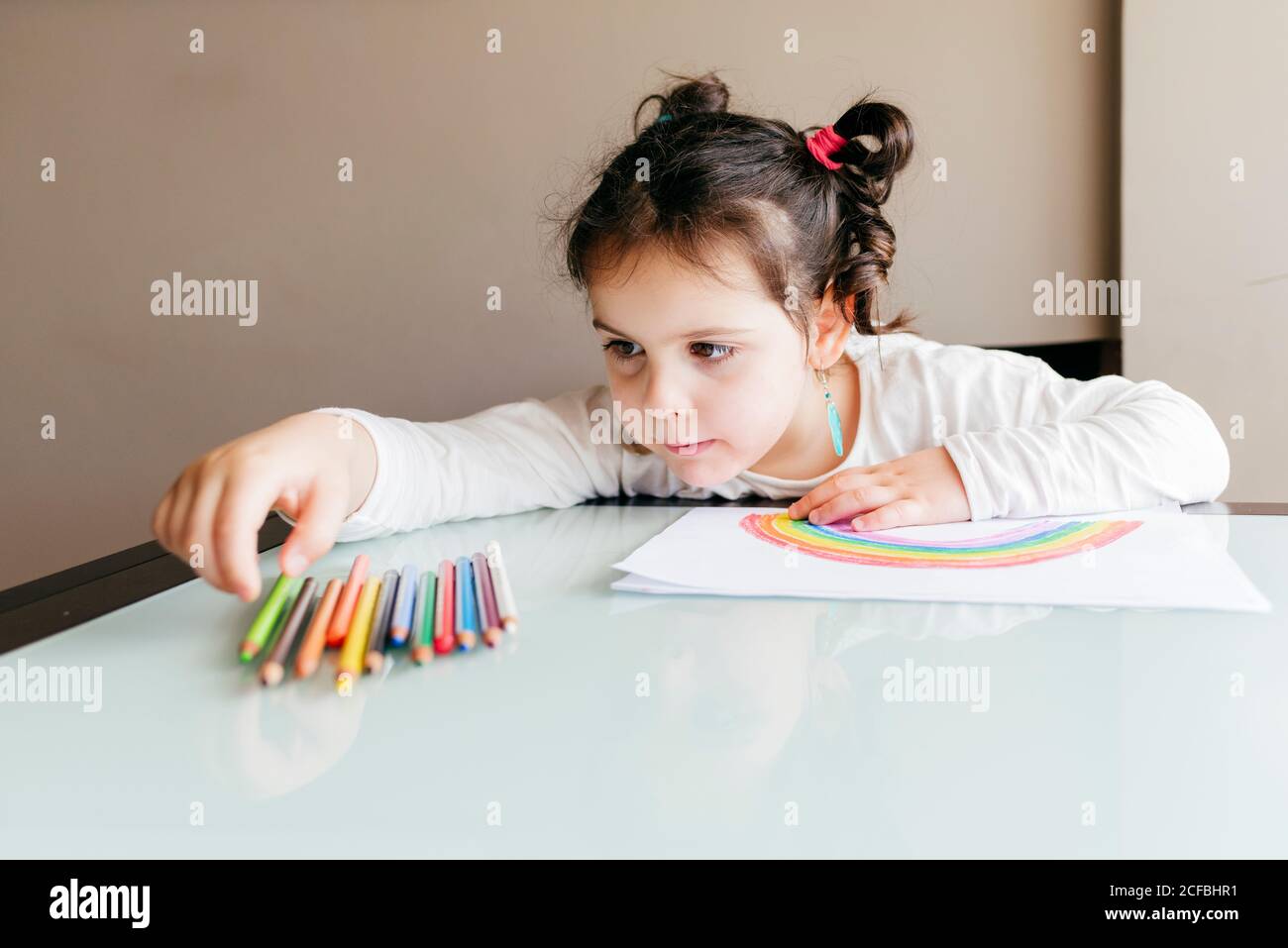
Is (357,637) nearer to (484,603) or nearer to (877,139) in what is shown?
(484,603)

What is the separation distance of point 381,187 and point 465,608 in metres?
0.88

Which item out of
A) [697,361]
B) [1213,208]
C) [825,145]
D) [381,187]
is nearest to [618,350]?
[697,361]

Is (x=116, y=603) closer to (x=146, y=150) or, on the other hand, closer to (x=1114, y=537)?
(x=1114, y=537)

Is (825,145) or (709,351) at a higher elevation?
(825,145)

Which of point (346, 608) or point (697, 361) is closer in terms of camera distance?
point (346, 608)

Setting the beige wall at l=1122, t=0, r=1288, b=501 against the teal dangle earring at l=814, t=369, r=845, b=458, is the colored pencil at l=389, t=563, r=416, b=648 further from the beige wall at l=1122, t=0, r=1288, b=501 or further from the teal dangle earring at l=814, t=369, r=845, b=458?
the beige wall at l=1122, t=0, r=1288, b=501

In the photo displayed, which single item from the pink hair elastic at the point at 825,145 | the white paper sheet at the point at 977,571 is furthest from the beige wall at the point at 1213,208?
the white paper sheet at the point at 977,571

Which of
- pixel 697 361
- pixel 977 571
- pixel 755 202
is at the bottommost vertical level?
pixel 977 571

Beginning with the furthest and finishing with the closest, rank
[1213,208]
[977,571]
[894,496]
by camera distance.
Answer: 1. [1213,208]
2. [894,496]
3. [977,571]

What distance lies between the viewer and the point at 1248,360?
1161 mm

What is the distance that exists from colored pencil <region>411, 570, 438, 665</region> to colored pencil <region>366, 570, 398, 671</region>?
0.01 m

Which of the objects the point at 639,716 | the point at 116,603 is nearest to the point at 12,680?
the point at 116,603

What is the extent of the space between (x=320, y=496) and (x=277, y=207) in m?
0.82

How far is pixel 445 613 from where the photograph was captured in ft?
1.58
